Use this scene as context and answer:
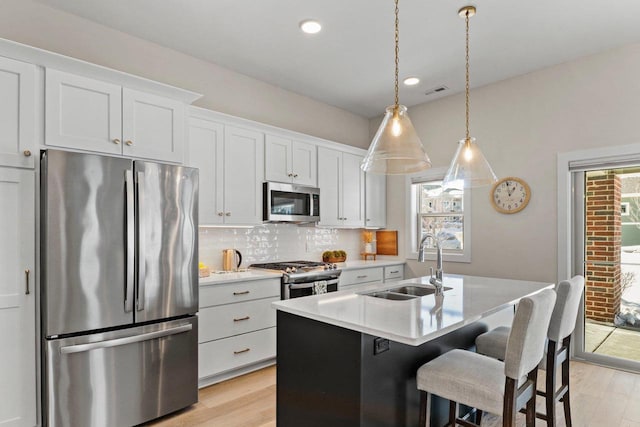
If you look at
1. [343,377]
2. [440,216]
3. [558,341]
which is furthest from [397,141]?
[440,216]

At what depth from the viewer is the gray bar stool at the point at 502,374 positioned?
170 centimetres

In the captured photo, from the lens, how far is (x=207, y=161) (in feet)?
11.4

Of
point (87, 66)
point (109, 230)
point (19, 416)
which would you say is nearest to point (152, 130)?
point (87, 66)

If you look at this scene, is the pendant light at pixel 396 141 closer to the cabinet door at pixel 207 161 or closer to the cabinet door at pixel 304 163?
the cabinet door at pixel 207 161

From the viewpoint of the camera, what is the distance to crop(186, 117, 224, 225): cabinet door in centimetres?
340

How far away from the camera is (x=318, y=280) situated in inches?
154

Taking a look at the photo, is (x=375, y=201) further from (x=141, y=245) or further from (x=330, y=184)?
(x=141, y=245)

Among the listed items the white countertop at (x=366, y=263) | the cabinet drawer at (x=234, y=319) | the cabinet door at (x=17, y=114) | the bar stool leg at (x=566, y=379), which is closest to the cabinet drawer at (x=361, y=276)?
the white countertop at (x=366, y=263)

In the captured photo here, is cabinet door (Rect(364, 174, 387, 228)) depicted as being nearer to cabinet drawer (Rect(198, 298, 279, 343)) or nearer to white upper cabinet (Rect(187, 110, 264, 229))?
white upper cabinet (Rect(187, 110, 264, 229))

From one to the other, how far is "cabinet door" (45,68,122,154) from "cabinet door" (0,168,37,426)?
0.32 m

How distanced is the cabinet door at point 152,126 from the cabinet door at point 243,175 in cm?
69

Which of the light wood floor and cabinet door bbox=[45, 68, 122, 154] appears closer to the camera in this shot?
cabinet door bbox=[45, 68, 122, 154]

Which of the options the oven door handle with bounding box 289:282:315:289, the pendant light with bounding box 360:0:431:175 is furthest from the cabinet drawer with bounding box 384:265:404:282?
the pendant light with bounding box 360:0:431:175

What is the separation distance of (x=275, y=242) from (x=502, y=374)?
9.60ft
